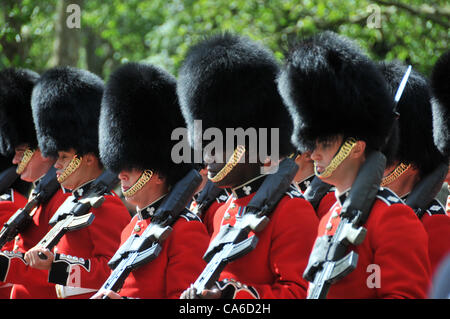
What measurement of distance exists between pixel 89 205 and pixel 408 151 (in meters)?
1.92

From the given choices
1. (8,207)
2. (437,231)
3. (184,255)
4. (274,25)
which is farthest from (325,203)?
(274,25)

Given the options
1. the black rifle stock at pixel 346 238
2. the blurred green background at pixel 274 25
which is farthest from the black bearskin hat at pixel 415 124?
the blurred green background at pixel 274 25

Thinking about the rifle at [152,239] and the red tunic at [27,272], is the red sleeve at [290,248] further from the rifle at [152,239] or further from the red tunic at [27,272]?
the red tunic at [27,272]

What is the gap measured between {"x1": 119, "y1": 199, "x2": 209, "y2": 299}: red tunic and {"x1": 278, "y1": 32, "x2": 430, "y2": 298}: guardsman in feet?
2.30

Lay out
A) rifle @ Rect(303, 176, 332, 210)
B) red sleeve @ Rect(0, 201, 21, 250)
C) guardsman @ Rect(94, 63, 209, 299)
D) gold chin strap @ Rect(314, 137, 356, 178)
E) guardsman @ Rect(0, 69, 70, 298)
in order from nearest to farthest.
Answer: gold chin strap @ Rect(314, 137, 356, 178) → guardsman @ Rect(94, 63, 209, 299) → rifle @ Rect(303, 176, 332, 210) → guardsman @ Rect(0, 69, 70, 298) → red sleeve @ Rect(0, 201, 21, 250)

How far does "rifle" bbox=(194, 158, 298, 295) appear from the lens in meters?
A: 3.06

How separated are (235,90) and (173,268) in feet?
3.19

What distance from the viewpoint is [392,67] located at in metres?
4.11

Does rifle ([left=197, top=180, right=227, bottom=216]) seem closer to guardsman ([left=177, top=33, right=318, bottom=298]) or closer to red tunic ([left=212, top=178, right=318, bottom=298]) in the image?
guardsman ([left=177, top=33, right=318, bottom=298])

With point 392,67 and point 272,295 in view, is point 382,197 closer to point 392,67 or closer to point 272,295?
point 272,295

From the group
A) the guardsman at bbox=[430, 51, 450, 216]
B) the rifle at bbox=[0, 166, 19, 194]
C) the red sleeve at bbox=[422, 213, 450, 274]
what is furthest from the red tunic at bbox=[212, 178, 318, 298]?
the rifle at bbox=[0, 166, 19, 194]

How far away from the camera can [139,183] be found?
389cm

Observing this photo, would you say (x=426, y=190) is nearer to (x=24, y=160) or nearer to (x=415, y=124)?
(x=415, y=124)
